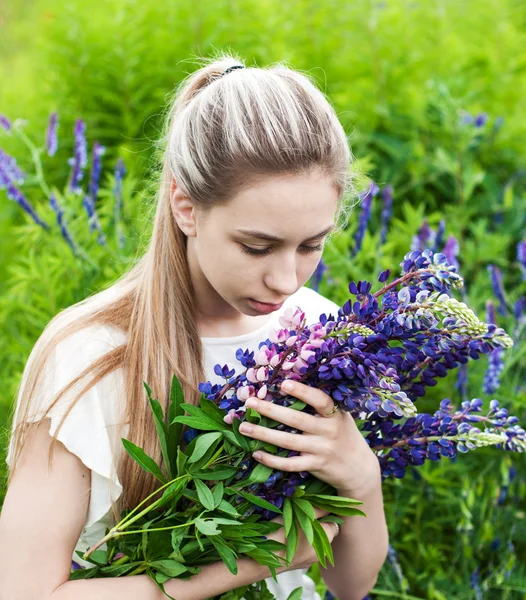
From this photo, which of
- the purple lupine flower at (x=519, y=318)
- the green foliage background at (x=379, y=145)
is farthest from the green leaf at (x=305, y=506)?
the purple lupine flower at (x=519, y=318)

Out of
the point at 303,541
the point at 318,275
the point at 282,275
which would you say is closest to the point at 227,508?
the point at 303,541

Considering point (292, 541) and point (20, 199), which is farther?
point (20, 199)

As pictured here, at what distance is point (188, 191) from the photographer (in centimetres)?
170

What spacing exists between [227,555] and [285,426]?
26cm

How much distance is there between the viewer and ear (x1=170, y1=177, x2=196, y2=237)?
1.72 meters

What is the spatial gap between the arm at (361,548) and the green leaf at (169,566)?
1.49ft

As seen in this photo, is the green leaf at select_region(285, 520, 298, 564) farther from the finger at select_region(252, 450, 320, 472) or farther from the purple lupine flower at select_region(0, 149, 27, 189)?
the purple lupine flower at select_region(0, 149, 27, 189)

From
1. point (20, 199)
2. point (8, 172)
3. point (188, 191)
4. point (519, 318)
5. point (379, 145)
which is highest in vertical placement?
point (379, 145)

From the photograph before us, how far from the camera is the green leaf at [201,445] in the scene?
4.76ft

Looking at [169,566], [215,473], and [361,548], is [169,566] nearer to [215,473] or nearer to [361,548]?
[215,473]

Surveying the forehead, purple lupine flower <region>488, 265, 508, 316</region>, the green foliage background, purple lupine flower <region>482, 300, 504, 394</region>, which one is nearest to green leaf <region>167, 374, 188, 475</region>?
the forehead

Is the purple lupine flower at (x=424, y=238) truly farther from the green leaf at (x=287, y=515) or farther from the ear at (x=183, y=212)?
the green leaf at (x=287, y=515)

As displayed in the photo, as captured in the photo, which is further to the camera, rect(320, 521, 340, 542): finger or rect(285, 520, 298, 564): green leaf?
rect(320, 521, 340, 542): finger

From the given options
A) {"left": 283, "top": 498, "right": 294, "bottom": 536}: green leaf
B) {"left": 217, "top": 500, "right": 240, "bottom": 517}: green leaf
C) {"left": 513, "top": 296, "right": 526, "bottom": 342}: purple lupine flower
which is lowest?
{"left": 283, "top": 498, "right": 294, "bottom": 536}: green leaf
